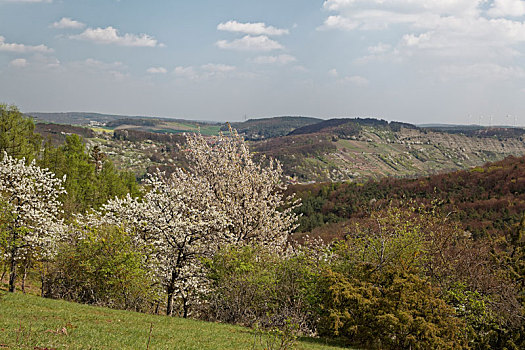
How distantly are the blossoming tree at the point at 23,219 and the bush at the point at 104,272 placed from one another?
1.87 metres

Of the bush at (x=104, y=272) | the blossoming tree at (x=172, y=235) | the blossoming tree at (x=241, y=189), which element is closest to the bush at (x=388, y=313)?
the blossoming tree at (x=172, y=235)

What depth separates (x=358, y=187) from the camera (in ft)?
407

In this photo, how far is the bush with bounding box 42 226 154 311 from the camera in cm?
2284

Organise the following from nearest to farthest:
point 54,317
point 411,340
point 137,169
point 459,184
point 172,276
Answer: point 54,317
point 411,340
point 172,276
point 459,184
point 137,169

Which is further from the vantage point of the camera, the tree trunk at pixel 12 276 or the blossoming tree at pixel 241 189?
the blossoming tree at pixel 241 189

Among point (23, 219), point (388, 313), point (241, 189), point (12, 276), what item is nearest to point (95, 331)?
point (388, 313)

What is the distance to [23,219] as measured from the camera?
84.9ft

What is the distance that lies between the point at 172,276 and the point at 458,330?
16535mm

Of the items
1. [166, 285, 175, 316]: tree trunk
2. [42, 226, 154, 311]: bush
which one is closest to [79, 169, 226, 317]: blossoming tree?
[166, 285, 175, 316]: tree trunk

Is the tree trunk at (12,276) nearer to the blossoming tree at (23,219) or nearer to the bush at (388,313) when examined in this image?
the blossoming tree at (23,219)

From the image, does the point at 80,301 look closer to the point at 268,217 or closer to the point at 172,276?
the point at 172,276

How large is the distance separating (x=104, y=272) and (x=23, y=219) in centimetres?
805

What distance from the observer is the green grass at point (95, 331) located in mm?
11797

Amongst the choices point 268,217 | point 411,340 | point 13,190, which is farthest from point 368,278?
point 13,190
